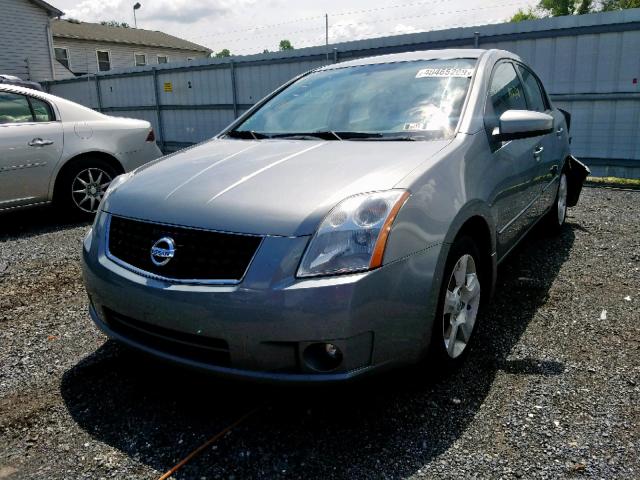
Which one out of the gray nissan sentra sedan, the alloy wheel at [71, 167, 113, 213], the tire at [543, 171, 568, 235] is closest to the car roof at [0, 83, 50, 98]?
the alloy wheel at [71, 167, 113, 213]

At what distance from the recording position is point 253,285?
204cm

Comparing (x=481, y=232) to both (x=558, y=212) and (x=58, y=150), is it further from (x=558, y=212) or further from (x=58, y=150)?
(x=58, y=150)

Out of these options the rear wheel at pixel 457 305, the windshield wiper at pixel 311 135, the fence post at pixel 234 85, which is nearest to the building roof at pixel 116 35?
the fence post at pixel 234 85

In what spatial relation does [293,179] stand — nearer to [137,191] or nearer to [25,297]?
[137,191]

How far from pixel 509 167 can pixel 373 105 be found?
34.2 inches

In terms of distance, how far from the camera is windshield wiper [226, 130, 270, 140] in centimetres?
341

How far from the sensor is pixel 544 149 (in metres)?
4.02

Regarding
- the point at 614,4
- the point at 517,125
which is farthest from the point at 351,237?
the point at 614,4

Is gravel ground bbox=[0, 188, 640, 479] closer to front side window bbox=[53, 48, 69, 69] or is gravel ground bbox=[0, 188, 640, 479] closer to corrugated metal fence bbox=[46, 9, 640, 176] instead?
corrugated metal fence bbox=[46, 9, 640, 176]

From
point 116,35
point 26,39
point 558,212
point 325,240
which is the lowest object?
point 558,212

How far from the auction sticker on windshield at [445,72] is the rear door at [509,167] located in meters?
0.18

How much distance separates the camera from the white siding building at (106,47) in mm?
32000

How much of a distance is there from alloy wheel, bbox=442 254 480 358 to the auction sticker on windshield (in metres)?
1.19

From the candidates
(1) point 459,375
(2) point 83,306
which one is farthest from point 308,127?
(2) point 83,306
